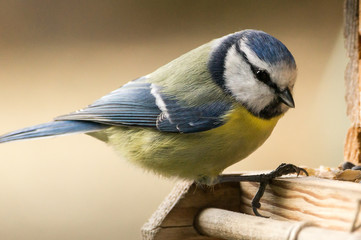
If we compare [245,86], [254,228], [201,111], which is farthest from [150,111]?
[254,228]

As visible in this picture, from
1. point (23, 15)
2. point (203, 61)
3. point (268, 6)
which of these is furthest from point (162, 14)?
point (203, 61)

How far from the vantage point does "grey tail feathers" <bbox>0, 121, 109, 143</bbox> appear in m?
1.56

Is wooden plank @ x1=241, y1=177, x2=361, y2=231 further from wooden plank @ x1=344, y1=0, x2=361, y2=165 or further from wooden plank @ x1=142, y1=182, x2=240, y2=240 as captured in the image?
wooden plank @ x1=344, y1=0, x2=361, y2=165

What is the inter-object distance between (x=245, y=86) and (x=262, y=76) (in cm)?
6

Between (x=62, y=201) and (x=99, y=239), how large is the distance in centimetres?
27

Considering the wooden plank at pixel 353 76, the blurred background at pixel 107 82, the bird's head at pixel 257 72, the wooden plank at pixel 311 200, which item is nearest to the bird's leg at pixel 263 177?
the wooden plank at pixel 311 200

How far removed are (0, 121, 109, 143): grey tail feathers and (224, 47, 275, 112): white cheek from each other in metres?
0.37

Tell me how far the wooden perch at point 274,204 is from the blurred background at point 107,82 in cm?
115

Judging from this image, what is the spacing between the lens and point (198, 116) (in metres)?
1.42

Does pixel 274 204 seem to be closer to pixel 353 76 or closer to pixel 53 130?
pixel 353 76

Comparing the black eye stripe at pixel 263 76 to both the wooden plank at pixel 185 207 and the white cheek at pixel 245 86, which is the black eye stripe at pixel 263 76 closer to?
the white cheek at pixel 245 86

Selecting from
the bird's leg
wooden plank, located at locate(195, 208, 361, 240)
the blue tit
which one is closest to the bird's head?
the blue tit

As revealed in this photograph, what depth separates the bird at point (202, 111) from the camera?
53.8 inches

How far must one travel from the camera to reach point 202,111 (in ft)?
4.66
